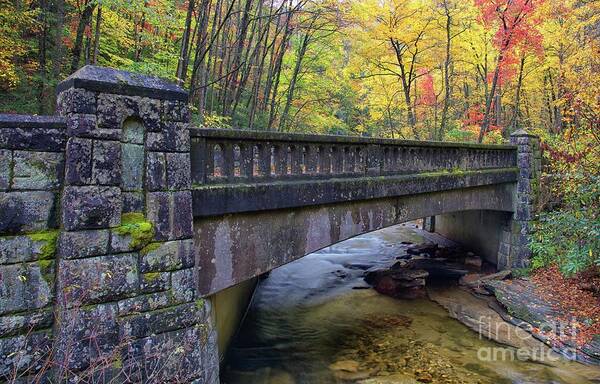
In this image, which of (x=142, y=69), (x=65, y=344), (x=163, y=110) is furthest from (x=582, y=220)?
(x=142, y=69)

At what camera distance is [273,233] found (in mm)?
4977

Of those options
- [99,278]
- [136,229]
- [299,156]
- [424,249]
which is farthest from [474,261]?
[99,278]

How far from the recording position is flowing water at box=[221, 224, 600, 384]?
20.3ft

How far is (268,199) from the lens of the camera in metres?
4.73

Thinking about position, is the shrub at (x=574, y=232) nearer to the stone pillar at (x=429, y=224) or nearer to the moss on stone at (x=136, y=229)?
the stone pillar at (x=429, y=224)

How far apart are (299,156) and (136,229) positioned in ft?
7.99

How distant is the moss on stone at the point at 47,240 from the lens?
313 cm

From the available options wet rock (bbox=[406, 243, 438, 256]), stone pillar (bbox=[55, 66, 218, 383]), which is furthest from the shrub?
stone pillar (bbox=[55, 66, 218, 383])

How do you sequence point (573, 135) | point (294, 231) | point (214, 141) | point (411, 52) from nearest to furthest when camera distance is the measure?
point (214, 141) → point (294, 231) → point (573, 135) → point (411, 52)

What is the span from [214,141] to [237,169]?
0.53m

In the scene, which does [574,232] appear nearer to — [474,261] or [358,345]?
[474,261]

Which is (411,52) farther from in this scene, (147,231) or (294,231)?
(147,231)

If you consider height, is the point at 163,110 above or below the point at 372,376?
above

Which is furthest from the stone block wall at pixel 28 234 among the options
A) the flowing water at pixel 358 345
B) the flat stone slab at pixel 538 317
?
the flat stone slab at pixel 538 317
